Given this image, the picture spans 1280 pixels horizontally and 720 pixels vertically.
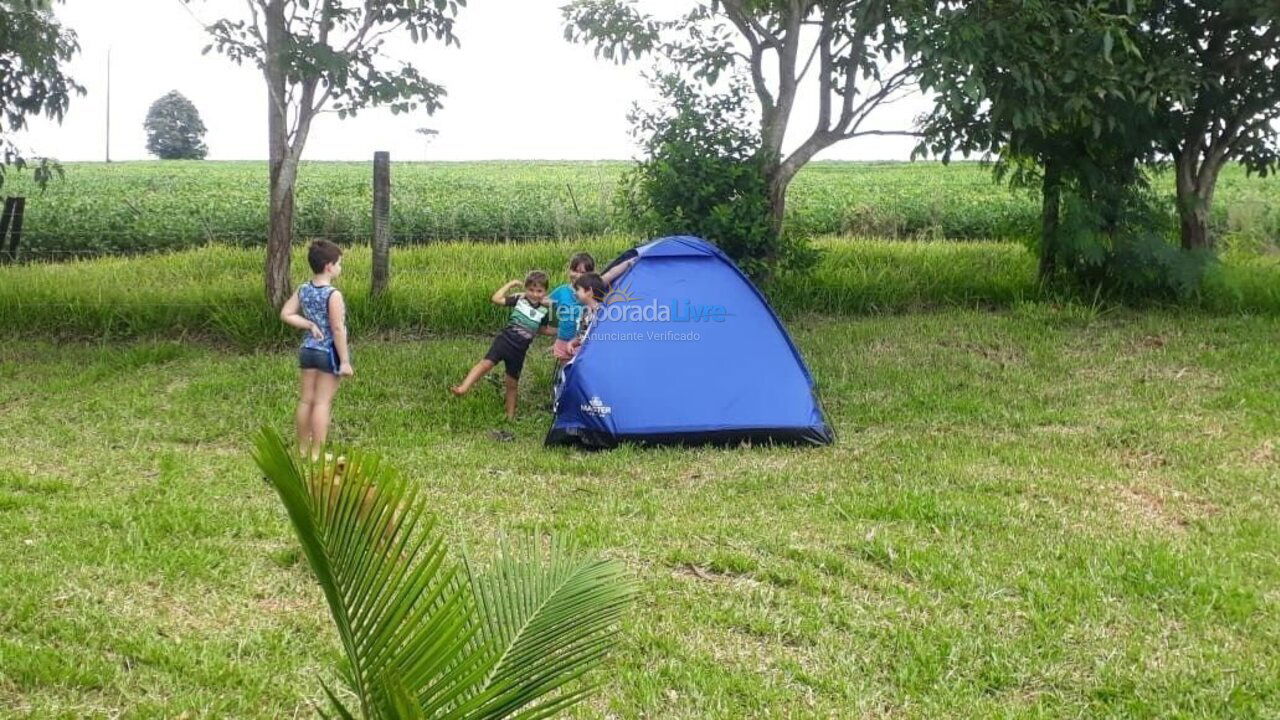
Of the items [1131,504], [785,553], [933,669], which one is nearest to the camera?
[933,669]

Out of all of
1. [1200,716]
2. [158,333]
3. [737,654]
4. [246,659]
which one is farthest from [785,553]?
[158,333]

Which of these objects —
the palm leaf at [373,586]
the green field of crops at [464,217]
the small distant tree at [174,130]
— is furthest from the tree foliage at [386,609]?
the small distant tree at [174,130]

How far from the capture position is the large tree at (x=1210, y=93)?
1090 cm

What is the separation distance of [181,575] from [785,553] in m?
2.64

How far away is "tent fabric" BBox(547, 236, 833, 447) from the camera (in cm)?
739

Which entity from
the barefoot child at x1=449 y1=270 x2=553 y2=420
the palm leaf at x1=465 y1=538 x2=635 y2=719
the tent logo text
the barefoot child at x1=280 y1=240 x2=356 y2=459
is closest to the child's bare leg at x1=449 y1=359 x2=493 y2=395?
the barefoot child at x1=449 y1=270 x2=553 y2=420

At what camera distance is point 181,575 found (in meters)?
4.94

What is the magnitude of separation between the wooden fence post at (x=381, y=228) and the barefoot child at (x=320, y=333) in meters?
4.23

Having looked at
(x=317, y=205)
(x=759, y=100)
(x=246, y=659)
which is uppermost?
(x=759, y=100)

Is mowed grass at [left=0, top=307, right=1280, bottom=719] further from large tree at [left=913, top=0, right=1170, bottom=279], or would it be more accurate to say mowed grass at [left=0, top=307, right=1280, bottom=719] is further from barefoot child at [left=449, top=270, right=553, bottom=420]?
large tree at [left=913, top=0, right=1170, bottom=279]

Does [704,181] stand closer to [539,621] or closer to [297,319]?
[297,319]

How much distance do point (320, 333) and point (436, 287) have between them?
4.68 m

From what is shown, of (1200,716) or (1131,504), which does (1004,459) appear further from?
(1200,716)

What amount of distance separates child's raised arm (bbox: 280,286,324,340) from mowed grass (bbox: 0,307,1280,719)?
3.10 ft
